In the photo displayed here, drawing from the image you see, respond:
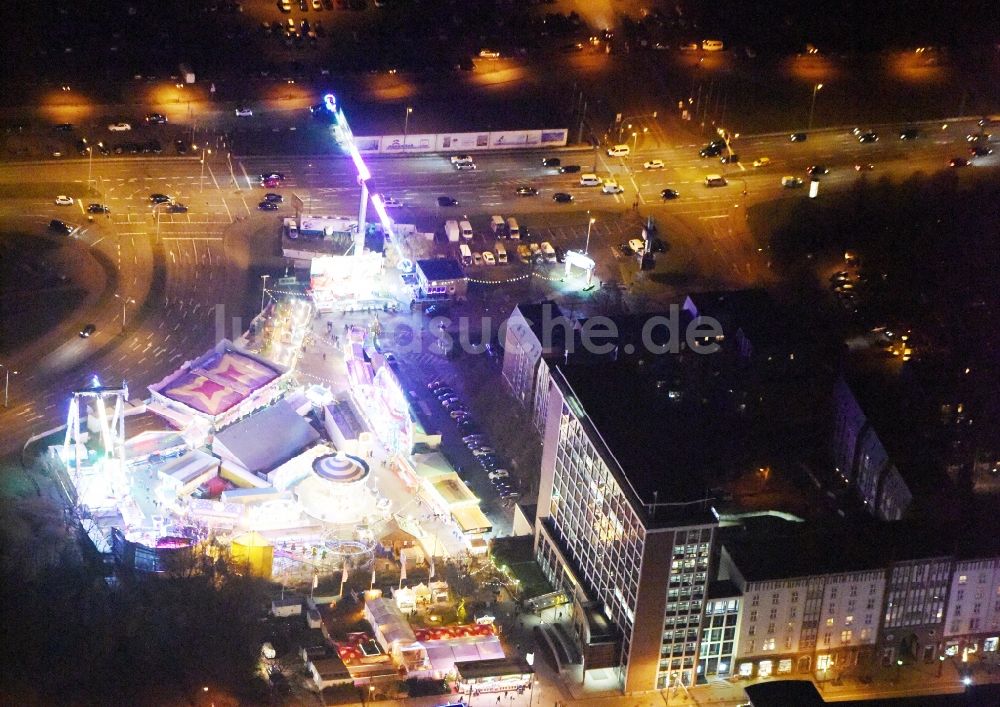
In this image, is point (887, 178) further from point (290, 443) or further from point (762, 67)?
point (290, 443)

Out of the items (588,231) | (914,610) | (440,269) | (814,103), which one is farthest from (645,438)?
(814,103)

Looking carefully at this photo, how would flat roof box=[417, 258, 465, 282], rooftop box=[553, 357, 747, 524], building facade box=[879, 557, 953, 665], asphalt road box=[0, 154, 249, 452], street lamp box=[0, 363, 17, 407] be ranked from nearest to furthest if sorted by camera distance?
rooftop box=[553, 357, 747, 524], building facade box=[879, 557, 953, 665], street lamp box=[0, 363, 17, 407], asphalt road box=[0, 154, 249, 452], flat roof box=[417, 258, 465, 282]

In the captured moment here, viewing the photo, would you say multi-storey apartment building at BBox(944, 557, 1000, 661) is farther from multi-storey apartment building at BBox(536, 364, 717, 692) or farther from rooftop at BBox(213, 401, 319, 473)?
rooftop at BBox(213, 401, 319, 473)

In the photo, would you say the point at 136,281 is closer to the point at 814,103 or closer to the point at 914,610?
the point at 914,610

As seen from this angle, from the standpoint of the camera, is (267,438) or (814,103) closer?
(267,438)

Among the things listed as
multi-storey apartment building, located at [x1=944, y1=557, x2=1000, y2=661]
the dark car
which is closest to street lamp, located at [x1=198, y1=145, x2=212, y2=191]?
the dark car
